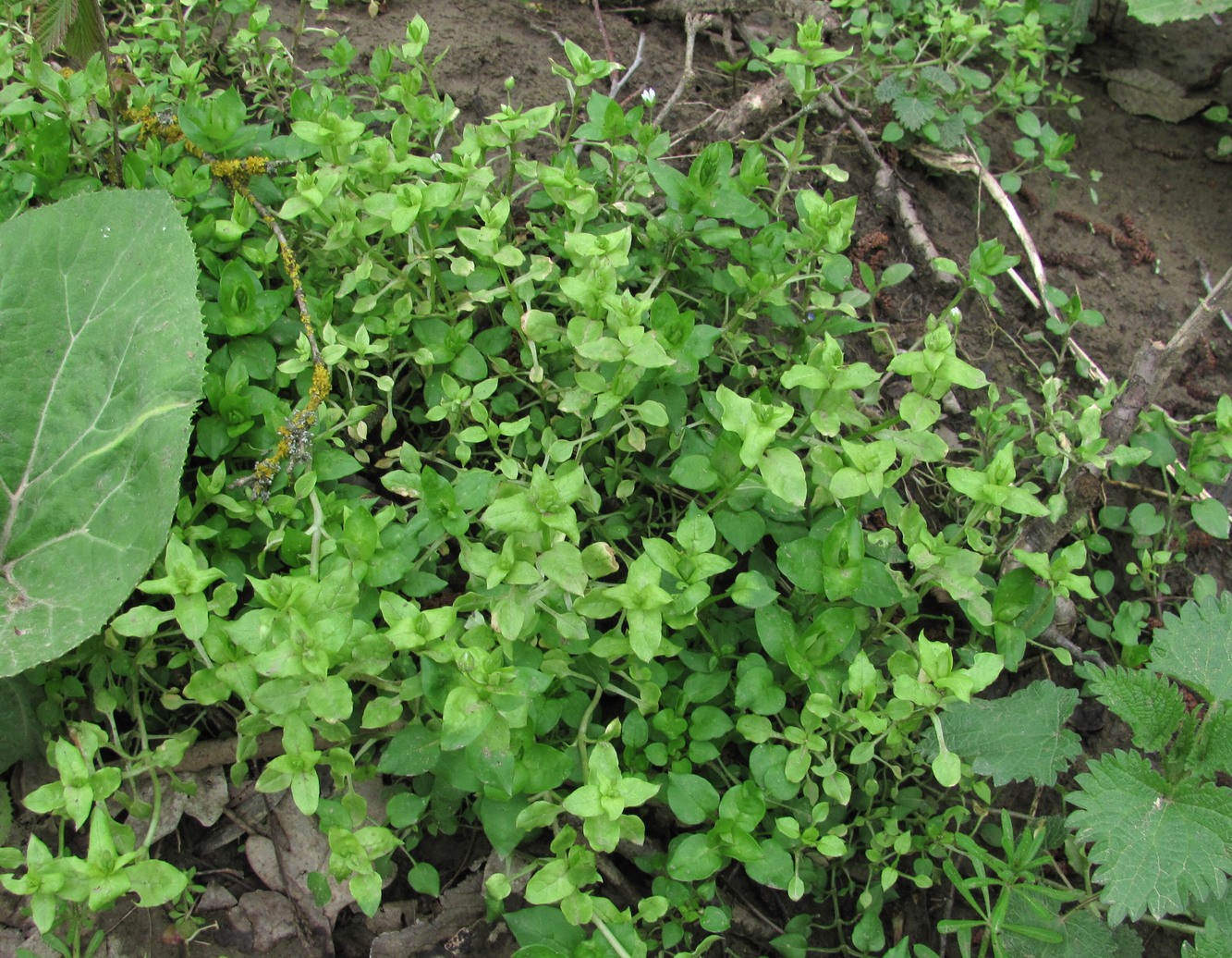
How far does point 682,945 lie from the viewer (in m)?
2.24

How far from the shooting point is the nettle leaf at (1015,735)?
230 cm

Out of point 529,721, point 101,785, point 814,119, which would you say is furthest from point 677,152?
point 101,785

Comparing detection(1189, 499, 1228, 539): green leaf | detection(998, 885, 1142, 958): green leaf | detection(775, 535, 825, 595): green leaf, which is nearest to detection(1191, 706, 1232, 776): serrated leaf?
detection(998, 885, 1142, 958): green leaf

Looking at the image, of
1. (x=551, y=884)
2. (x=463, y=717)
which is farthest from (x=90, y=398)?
(x=551, y=884)

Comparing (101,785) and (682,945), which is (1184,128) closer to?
(682,945)

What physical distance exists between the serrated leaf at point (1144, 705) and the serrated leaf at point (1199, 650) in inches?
3.0

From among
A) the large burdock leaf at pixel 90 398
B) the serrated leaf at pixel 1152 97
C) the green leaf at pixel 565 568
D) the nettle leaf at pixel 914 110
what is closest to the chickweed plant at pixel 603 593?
the green leaf at pixel 565 568

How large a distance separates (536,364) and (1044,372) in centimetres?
185

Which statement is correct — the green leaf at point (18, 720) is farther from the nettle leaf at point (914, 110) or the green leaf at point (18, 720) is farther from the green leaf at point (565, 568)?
the nettle leaf at point (914, 110)

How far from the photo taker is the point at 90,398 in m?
2.34

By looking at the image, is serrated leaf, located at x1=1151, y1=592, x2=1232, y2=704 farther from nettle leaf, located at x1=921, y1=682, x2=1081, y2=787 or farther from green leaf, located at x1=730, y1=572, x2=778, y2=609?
green leaf, located at x1=730, y1=572, x2=778, y2=609

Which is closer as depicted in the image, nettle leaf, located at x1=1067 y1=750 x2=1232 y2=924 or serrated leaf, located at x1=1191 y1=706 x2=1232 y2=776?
nettle leaf, located at x1=1067 y1=750 x2=1232 y2=924

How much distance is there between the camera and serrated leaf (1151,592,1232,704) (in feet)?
7.72

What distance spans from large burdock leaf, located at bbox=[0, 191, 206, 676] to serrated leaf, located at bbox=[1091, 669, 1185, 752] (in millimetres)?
2263
